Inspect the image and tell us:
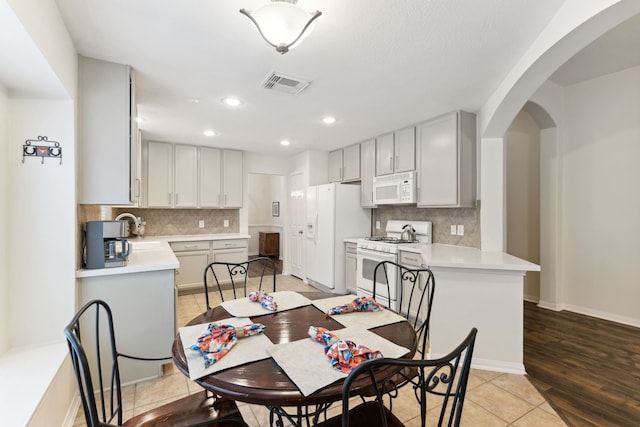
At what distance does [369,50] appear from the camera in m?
1.97

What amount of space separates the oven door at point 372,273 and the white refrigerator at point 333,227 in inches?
18.6

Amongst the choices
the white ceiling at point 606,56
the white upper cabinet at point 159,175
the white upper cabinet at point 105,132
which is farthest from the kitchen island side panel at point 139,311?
the white ceiling at point 606,56

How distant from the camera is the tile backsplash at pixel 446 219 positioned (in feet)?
10.9

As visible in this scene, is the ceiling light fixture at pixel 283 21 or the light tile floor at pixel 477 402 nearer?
the ceiling light fixture at pixel 283 21

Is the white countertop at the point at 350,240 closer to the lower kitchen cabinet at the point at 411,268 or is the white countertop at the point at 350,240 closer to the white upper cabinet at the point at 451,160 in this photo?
the lower kitchen cabinet at the point at 411,268

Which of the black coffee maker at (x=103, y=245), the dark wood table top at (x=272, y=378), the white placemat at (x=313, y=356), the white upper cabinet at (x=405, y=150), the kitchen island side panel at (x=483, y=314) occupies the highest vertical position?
the white upper cabinet at (x=405, y=150)

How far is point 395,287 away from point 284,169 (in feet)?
10.5

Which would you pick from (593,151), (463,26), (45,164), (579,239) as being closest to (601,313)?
(579,239)

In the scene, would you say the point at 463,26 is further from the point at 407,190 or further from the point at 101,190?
the point at 101,190

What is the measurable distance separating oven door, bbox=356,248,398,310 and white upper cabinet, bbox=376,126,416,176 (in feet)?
3.60

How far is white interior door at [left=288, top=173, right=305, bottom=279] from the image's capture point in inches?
208

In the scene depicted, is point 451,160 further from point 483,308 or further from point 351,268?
point 351,268

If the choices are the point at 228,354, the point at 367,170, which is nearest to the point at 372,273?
the point at 367,170

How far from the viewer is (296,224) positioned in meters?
5.50
